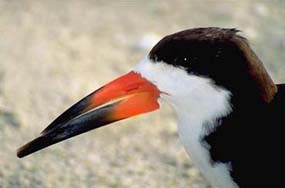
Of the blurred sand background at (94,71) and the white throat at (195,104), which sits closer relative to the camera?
the white throat at (195,104)

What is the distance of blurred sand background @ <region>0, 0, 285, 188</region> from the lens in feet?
12.0

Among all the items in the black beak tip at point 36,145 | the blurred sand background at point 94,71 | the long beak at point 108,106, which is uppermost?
the long beak at point 108,106

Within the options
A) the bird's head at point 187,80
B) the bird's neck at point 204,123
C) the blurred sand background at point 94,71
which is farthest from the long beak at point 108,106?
the blurred sand background at point 94,71

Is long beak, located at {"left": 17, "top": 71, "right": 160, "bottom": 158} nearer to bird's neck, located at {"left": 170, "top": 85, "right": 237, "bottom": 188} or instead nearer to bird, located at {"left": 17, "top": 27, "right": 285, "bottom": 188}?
bird, located at {"left": 17, "top": 27, "right": 285, "bottom": 188}

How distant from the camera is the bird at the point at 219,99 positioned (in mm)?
2607

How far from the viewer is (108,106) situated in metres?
2.81

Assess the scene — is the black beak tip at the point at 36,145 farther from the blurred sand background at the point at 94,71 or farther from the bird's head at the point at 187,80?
the blurred sand background at the point at 94,71

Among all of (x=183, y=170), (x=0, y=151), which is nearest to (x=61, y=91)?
(x=0, y=151)

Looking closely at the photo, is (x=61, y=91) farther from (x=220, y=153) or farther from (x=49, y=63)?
(x=220, y=153)

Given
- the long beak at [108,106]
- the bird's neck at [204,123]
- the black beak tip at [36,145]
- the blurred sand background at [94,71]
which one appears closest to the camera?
the bird's neck at [204,123]

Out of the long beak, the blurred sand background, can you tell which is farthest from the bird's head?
the blurred sand background

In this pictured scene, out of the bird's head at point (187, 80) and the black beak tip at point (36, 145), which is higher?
the bird's head at point (187, 80)

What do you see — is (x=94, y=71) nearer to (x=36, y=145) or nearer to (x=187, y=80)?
(x=36, y=145)

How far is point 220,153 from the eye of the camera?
2.66 m
